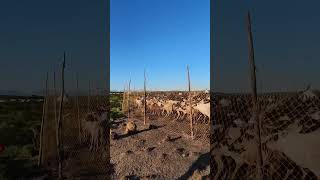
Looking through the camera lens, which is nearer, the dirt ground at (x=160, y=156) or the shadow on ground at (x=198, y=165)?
the shadow on ground at (x=198, y=165)

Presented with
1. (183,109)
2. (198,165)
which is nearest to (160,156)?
(198,165)

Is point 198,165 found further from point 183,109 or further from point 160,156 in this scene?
point 183,109

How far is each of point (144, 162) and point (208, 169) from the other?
204 centimetres

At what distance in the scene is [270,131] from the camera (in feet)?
21.9

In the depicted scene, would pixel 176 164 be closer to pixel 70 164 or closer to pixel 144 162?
pixel 144 162

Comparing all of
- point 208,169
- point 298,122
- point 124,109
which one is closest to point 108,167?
point 208,169

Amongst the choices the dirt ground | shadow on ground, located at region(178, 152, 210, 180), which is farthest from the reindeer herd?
shadow on ground, located at region(178, 152, 210, 180)

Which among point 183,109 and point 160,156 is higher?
point 183,109

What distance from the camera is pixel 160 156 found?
36.8ft

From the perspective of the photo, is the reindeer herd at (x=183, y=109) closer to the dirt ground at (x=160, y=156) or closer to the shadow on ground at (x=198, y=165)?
the dirt ground at (x=160, y=156)

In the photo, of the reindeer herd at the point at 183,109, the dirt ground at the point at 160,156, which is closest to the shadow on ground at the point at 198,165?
the dirt ground at the point at 160,156

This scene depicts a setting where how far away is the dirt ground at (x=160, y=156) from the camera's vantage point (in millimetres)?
9688

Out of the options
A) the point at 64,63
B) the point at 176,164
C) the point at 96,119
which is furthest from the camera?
the point at 96,119

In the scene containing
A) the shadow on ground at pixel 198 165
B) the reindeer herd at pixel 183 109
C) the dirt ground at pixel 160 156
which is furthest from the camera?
the reindeer herd at pixel 183 109
